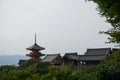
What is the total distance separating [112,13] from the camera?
424 inches

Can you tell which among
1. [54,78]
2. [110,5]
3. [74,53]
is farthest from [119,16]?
[74,53]

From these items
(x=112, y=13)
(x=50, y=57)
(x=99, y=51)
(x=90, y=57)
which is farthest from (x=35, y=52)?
(x=112, y=13)

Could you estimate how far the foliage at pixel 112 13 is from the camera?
10408mm

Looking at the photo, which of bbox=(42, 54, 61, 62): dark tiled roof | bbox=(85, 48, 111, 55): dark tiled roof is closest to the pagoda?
bbox=(42, 54, 61, 62): dark tiled roof

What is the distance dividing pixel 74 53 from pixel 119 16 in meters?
44.5

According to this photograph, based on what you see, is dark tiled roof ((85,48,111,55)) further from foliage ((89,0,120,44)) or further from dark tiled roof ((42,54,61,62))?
Answer: foliage ((89,0,120,44))

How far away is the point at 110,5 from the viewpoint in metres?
10.6

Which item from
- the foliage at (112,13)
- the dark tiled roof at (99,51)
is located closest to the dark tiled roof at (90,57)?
the dark tiled roof at (99,51)

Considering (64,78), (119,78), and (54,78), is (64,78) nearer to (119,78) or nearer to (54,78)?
(54,78)

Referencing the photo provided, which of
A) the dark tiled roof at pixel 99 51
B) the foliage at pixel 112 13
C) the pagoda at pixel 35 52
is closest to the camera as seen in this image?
the foliage at pixel 112 13

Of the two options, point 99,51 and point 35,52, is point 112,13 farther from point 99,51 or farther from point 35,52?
point 35,52

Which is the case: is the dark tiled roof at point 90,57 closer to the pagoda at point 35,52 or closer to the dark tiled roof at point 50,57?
the dark tiled roof at point 50,57

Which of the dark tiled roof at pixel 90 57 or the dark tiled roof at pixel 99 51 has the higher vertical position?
the dark tiled roof at pixel 99 51

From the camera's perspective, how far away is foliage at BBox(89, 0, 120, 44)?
1041cm
